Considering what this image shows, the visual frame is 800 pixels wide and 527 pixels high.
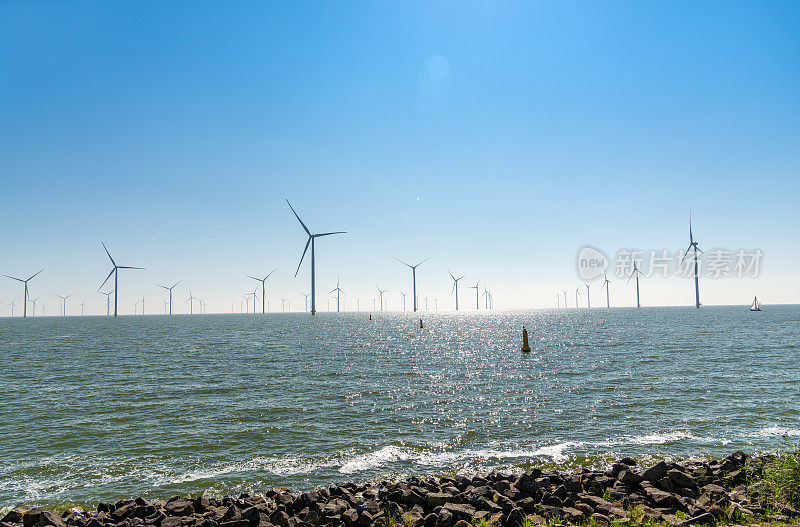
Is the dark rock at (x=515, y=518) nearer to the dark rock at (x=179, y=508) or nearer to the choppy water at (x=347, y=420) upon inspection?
the choppy water at (x=347, y=420)

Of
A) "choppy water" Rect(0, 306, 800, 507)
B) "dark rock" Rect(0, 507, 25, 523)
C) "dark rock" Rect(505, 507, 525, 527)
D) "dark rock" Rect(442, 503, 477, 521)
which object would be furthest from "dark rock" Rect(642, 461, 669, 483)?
"dark rock" Rect(0, 507, 25, 523)

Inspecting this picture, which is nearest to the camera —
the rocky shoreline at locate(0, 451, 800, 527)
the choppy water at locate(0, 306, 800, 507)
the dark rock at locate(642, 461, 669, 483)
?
the rocky shoreline at locate(0, 451, 800, 527)

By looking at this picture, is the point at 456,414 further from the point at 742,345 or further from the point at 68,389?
the point at 742,345

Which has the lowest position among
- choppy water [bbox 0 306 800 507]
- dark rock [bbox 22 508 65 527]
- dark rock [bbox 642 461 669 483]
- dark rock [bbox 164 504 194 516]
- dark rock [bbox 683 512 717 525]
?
choppy water [bbox 0 306 800 507]

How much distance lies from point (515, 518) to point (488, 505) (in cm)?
132

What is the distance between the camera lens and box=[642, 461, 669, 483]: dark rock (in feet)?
51.8

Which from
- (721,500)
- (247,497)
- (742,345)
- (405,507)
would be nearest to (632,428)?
(721,500)

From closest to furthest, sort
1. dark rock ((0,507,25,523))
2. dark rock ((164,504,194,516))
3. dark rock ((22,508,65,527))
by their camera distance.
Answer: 1. dark rock ((22,508,65,527))
2. dark rock ((0,507,25,523))
3. dark rock ((164,504,194,516))

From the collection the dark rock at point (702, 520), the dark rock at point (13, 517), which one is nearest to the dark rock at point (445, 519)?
the dark rock at point (702, 520)

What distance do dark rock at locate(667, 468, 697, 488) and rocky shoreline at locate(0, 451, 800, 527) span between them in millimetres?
29

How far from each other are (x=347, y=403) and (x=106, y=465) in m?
15.2

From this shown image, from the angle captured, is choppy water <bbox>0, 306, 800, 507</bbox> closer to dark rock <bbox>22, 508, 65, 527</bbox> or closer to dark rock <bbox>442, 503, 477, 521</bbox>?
dark rock <bbox>22, 508, 65, 527</bbox>

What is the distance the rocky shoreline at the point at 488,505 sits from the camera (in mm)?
13062

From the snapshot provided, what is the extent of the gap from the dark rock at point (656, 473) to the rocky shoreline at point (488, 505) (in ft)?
0.10
